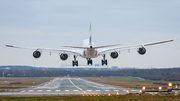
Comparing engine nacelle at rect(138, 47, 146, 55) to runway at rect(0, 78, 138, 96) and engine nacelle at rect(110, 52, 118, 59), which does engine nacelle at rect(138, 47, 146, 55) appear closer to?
engine nacelle at rect(110, 52, 118, 59)

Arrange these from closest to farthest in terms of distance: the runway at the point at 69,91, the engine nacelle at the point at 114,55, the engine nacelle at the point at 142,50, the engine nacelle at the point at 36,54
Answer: the engine nacelle at the point at 36,54, the engine nacelle at the point at 142,50, the engine nacelle at the point at 114,55, the runway at the point at 69,91

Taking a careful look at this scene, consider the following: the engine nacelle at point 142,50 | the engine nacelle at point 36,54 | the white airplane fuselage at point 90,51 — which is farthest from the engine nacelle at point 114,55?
the engine nacelle at point 36,54

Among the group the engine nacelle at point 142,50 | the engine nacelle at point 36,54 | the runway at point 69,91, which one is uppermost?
the engine nacelle at point 142,50

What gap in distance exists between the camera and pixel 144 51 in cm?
5319

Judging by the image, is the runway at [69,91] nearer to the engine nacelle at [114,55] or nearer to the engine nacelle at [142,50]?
the engine nacelle at [114,55]

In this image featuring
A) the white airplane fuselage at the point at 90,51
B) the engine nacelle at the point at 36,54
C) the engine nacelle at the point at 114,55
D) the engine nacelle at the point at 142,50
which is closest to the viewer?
the white airplane fuselage at the point at 90,51

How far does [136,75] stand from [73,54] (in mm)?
115520

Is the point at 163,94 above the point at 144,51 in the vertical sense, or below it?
below

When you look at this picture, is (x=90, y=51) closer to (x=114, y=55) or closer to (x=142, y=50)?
(x=114, y=55)

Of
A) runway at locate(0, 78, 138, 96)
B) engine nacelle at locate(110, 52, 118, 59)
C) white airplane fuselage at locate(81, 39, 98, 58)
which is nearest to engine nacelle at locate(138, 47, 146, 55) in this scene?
engine nacelle at locate(110, 52, 118, 59)

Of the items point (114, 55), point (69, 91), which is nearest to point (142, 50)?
point (114, 55)

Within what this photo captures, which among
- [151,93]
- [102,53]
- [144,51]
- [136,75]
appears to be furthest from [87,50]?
[136,75]

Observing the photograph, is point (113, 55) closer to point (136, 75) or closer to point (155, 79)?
point (155, 79)

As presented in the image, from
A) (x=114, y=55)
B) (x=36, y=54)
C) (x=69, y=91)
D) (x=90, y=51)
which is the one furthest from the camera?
(x=69, y=91)
